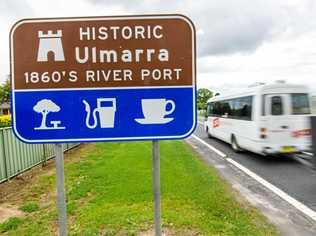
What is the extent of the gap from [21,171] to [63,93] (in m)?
9.07

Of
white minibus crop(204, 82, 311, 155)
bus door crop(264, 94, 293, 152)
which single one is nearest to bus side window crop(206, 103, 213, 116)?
white minibus crop(204, 82, 311, 155)

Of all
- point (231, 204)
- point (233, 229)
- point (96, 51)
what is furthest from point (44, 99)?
point (231, 204)

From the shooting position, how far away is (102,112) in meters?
3.06

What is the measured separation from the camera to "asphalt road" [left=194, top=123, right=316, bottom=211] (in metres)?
9.10

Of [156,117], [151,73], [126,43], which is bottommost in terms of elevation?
[156,117]

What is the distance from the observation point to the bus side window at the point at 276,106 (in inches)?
545

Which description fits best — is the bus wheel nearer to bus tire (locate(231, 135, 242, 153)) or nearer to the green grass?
bus tire (locate(231, 135, 242, 153))

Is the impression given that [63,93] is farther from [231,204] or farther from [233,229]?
[231,204]

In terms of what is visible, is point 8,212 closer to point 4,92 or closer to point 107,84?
point 107,84

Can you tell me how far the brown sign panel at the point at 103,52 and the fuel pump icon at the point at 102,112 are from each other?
12cm

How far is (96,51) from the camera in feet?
9.98

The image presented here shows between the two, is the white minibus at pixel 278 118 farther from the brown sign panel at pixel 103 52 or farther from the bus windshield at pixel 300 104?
the brown sign panel at pixel 103 52

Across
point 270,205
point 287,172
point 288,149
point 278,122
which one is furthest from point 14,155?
point 288,149

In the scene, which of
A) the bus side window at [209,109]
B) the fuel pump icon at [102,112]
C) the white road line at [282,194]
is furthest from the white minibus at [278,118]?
the fuel pump icon at [102,112]
